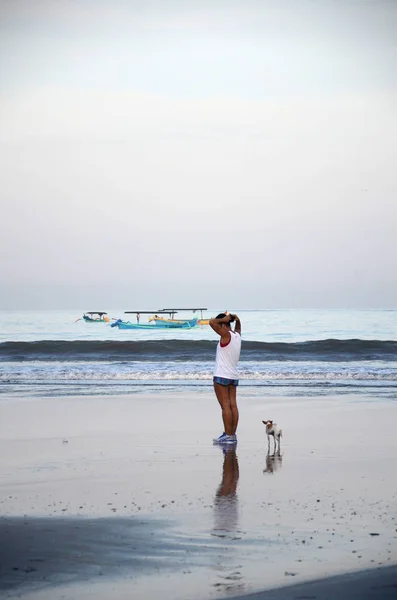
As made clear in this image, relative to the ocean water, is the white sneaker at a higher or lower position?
higher

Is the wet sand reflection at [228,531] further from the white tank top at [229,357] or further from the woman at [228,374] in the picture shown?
the white tank top at [229,357]

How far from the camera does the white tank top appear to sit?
436 inches

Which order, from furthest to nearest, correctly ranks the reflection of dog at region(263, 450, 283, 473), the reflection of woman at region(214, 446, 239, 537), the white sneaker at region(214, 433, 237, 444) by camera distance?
the white sneaker at region(214, 433, 237, 444)
the reflection of dog at region(263, 450, 283, 473)
the reflection of woman at region(214, 446, 239, 537)

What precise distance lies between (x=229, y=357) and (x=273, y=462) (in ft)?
6.74

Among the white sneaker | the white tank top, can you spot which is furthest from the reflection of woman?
the white tank top

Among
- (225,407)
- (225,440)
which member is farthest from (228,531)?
(225,407)

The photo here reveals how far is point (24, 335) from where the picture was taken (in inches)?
2048

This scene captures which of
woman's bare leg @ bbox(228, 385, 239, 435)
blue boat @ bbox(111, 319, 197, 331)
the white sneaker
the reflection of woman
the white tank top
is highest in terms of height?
the white tank top

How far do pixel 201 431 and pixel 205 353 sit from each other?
23.4 m

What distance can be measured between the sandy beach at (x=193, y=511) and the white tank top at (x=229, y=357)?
0.94 m

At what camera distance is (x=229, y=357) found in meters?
11.1

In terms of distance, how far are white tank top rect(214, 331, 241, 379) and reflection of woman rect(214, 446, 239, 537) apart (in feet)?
5.24

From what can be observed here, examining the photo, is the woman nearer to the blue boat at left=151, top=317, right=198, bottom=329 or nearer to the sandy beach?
the sandy beach

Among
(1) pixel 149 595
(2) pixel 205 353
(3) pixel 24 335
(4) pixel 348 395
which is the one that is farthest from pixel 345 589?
(3) pixel 24 335
